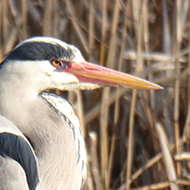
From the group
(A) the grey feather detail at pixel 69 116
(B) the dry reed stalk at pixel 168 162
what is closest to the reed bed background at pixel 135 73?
(B) the dry reed stalk at pixel 168 162

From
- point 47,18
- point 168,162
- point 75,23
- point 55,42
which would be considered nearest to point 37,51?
point 55,42

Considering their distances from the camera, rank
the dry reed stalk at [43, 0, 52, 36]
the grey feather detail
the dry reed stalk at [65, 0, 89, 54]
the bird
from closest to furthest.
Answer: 1. the bird
2. the grey feather detail
3. the dry reed stalk at [43, 0, 52, 36]
4. the dry reed stalk at [65, 0, 89, 54]

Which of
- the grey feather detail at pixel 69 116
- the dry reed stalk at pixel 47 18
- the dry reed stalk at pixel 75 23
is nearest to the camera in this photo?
the grey feather detail at pixel 69 116

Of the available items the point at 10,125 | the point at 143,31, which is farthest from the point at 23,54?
the point at 143,31

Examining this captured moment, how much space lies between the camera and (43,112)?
43.5 inches

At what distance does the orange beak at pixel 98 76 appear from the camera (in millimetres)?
1150

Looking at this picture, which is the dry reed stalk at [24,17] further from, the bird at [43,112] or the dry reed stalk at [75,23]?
the bird at [43,112]

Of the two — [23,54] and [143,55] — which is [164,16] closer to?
[143,55]

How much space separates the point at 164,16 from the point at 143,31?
0.41m

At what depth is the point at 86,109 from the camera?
2023mm

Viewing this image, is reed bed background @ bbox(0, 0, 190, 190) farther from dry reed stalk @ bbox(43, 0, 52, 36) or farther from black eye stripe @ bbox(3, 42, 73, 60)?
black eye stripe @ bbox(3, 42, 73, 60)

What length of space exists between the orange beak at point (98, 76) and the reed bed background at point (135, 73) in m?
0.39

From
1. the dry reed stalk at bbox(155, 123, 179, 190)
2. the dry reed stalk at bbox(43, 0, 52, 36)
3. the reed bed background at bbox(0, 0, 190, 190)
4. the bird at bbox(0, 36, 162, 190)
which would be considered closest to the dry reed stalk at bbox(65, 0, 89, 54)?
the reed bed background at bbox(0, 0, 190, 190)

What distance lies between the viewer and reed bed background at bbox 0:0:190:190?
1.63 m
